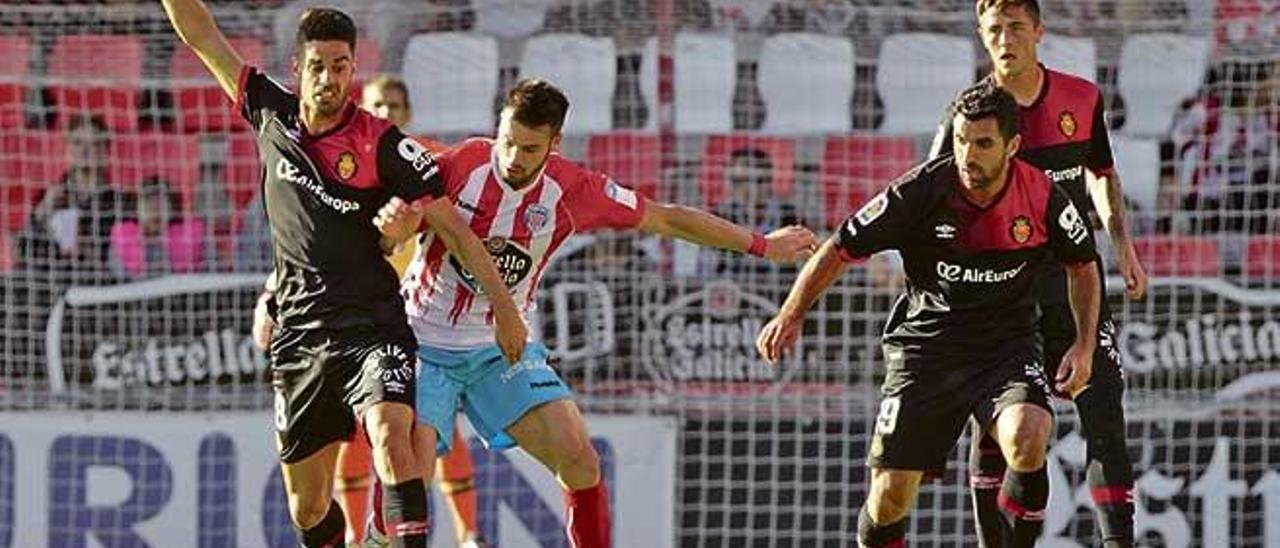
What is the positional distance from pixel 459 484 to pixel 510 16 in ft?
9.28

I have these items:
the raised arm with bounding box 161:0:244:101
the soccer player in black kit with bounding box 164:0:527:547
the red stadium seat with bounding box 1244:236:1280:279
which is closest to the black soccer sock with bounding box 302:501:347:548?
the soccer player in black kit with bounding box 164:0:527:547

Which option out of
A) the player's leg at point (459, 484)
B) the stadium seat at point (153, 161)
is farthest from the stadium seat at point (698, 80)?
the player's leg at point (459, 484)

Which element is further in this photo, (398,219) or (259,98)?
(259,98)

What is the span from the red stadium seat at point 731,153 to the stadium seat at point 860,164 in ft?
0.51

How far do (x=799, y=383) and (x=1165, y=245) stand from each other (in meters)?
1.76

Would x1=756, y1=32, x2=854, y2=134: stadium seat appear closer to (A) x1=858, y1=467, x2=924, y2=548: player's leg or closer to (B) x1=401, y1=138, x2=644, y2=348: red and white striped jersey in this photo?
(B) x1=401, y1=138, x2=644, y2=348: red and white striped jersey

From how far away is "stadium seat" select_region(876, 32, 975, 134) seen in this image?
37.8 feet

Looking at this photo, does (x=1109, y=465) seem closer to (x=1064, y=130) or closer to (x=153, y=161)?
(x=1064, y=130)

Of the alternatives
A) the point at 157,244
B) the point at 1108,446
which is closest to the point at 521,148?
the point at 1108,446

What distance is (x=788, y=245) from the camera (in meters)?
8.68

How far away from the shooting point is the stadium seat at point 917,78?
11.5 metres

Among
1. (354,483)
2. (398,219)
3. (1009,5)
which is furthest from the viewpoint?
(354,483)

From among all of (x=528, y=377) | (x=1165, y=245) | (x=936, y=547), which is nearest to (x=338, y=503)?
(x=528, y=377)

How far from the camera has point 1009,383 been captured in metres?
8.45
